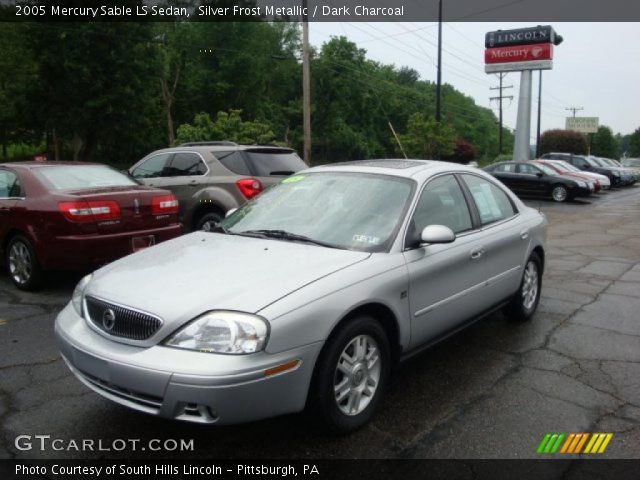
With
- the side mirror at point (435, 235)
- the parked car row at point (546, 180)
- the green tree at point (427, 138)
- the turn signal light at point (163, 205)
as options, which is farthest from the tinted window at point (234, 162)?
the green tree at point (427, 138)

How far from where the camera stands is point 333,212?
3.79 meters

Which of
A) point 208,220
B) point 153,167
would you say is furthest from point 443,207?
point 153,167

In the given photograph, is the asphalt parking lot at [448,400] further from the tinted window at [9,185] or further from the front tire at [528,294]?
the tinted window at [9,185]

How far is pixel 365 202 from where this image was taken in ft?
12.4

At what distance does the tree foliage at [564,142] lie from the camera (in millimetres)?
42406

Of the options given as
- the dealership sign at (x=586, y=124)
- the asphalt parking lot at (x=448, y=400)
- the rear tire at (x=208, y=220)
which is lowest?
the asphalt parking lot at (x=448, y=400)

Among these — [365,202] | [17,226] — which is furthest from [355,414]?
[17,226]

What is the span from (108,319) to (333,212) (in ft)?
5.31

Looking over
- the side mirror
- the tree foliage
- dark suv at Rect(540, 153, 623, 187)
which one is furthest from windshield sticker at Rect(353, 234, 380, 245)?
the tree foliage

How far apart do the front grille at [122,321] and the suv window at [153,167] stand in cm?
608

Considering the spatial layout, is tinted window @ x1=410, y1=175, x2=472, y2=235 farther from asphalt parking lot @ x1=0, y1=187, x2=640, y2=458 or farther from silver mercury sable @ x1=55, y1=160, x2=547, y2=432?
asphalt parking lot @ x1=0, y1=187, x2=640, y2=458

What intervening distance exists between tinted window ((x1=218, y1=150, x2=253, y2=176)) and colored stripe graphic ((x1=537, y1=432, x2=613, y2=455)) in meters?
5.85

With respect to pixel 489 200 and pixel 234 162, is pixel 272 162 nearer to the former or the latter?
pixel 234 162

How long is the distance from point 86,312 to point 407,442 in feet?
6.45
